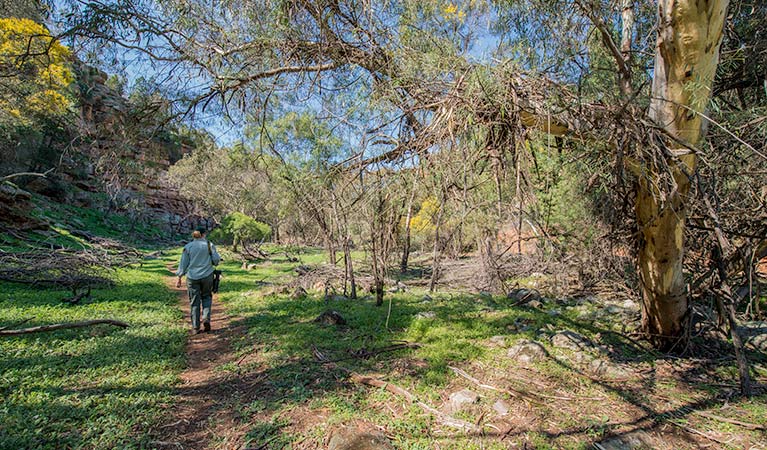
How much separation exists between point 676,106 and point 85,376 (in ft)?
19.9

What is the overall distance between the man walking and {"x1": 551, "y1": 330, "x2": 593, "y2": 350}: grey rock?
16.4 ft

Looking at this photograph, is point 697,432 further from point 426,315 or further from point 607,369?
point 426,315

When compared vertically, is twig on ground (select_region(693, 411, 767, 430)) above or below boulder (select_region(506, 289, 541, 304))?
below

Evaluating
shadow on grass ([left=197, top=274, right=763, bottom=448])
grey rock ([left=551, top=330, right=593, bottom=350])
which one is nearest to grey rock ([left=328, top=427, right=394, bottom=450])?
shadow on grass ([left=197, top=274, right=763, bottom=448])

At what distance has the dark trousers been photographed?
538 cm

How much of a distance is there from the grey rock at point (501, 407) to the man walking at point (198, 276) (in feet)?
14.5

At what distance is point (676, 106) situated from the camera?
115 inches

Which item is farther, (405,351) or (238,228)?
(238,228)

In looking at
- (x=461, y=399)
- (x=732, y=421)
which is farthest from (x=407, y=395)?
(x=732, y=421)

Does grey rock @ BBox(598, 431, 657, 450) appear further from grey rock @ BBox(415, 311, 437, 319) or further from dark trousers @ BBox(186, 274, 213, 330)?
dark trousers @ BBox(186, 274, 213, 330)

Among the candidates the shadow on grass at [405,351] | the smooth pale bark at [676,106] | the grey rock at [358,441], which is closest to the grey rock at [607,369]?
the shadow on grass at [405,351]

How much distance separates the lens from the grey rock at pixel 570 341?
4211 mm

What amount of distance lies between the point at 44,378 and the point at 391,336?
372cm

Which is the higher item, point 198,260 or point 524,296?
point 198,260
